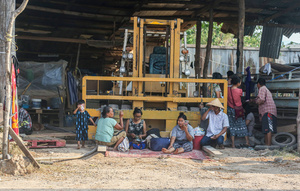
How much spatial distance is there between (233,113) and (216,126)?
82 cm

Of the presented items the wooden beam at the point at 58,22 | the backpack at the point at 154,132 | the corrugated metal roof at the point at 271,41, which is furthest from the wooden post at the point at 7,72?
the corrugated metal roof at the point at 271,41

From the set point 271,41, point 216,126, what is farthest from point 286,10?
point 216,126

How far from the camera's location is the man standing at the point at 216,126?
8.84 meters

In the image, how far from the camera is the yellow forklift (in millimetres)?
9047

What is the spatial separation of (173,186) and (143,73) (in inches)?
185

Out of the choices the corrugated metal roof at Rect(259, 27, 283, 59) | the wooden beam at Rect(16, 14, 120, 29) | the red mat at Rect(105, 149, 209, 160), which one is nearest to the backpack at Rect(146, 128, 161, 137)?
the red mat at Rect(105, 149, 209, 160)

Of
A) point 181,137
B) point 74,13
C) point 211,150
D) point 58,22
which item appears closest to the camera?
point 211,150

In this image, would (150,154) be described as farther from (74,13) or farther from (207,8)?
(74,13)

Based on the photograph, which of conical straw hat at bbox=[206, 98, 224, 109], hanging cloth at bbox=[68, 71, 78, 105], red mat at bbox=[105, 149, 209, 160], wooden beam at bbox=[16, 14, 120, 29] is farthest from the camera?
hanging cloth at bbox=[68, 71, 78, 105]

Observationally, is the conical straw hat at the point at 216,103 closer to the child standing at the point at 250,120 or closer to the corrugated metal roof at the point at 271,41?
the child standing at the point at 250,120

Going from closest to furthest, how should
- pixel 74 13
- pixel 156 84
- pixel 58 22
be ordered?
pixel 156 84 → pixel 74 13 → pixel 58 22

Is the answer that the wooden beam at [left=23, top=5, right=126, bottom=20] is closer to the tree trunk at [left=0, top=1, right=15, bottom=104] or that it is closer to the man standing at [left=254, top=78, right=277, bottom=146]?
the tree trunk at [left=0, top=1, right=15, bottom=104]

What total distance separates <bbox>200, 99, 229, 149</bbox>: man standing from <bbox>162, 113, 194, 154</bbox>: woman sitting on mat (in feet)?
1.59

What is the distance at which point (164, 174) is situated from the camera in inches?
241
